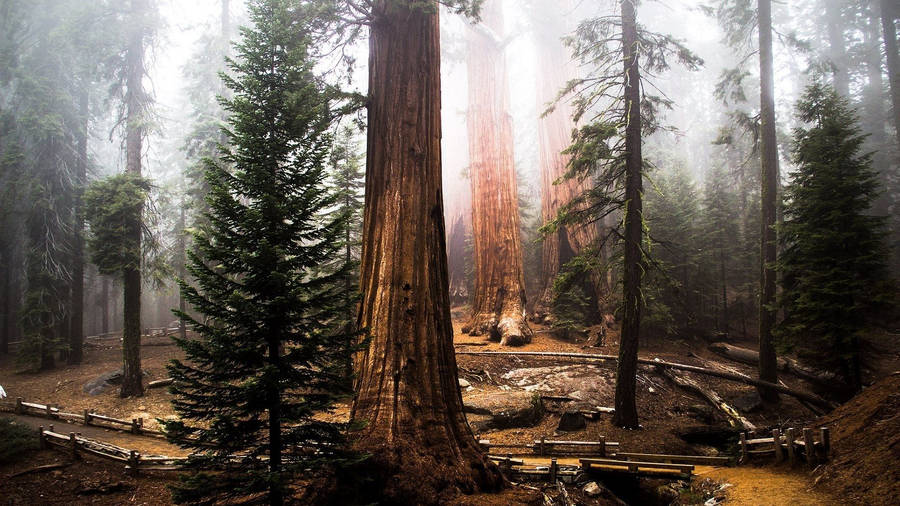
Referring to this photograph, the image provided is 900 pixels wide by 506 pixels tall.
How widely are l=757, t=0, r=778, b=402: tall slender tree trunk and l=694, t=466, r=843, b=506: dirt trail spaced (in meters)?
5.70

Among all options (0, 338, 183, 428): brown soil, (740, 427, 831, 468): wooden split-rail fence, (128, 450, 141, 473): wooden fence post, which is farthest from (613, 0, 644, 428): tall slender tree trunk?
(0, 338, 183, 428): brown soil

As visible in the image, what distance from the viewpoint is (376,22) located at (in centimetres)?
578

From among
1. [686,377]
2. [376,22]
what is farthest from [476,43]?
[686,377]

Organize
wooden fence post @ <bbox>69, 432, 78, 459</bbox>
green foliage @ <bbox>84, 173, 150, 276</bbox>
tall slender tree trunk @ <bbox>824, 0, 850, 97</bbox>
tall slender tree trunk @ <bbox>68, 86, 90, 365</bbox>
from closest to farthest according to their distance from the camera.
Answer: wooden fence post @ <bbox>69, 432, 78, 459</bbox> < green foliage @ <bbox>84, 173, 150, 276</bbox> < tall slender tree trunk @ <bbox>68, 86, 90, 365</bbox> < tall slender tree trunk @ <bbox>824, 0, 850, 97</bbox>

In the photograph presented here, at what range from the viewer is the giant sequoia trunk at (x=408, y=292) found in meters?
4.30

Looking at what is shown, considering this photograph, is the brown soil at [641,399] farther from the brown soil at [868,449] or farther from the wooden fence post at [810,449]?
the brown soil at [868,449]

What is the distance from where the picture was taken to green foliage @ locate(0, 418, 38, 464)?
7172mm

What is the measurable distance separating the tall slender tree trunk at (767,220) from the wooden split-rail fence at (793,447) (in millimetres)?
4969

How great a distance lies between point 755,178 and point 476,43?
63.5 feet

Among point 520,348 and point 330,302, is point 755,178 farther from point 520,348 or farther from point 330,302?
point 330,302

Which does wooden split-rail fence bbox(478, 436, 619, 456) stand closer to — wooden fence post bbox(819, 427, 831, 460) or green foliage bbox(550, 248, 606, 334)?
wooden fence post bbox(819, 427, 831, 460)

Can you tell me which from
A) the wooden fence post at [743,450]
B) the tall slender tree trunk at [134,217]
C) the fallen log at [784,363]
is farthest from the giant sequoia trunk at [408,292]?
the tall slender tree trunk at [134,217]

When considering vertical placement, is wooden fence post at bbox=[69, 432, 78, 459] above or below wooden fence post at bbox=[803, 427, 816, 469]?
below

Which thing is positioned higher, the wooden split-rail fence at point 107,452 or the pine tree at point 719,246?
the pine tree at point 719,246
